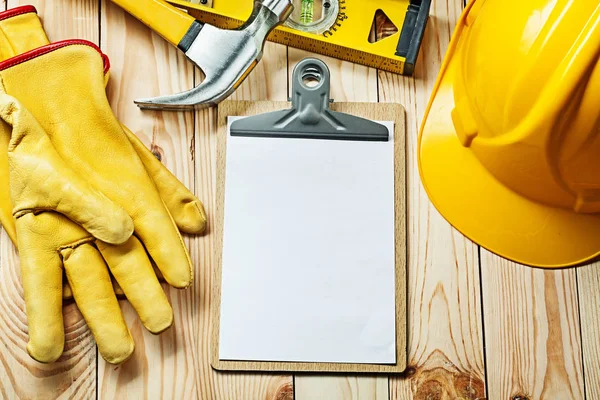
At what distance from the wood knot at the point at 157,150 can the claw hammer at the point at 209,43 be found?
0.05 metres

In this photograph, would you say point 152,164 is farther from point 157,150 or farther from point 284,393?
point 284,393

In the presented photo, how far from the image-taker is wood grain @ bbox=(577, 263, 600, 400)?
787 mm

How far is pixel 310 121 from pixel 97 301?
323mm

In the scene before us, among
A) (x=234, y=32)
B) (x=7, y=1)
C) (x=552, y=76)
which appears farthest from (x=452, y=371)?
(x=7, y=1)

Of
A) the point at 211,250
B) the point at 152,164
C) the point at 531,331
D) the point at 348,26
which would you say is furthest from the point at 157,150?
the point at 531,331

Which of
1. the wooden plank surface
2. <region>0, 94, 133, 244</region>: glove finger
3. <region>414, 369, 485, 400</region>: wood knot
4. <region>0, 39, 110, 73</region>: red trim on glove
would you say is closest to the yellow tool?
the wooden plank surface

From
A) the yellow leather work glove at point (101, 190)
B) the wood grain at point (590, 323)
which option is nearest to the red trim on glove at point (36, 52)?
the yellow leather work glove at point (101, 190)

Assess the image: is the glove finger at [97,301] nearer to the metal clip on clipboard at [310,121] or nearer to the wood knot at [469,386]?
the metal clip on clipboard at [310,121]

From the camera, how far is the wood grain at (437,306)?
2.58 ft

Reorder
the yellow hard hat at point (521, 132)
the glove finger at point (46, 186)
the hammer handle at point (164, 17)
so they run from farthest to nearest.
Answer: the hammer handle at point (164, 17) → the glove finger at point (46, 186) → the yellow hard hat at point (521, 132)

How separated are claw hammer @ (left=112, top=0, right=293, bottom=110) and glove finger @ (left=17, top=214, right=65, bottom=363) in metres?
0.21

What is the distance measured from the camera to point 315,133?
805mm

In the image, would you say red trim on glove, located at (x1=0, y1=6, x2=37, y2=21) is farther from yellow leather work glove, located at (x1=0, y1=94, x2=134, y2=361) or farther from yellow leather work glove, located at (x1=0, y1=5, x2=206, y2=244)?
yellow leather work glove, located at (x1=0, y1=94, x2=134, y2=361)

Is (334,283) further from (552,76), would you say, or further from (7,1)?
(7,1)
